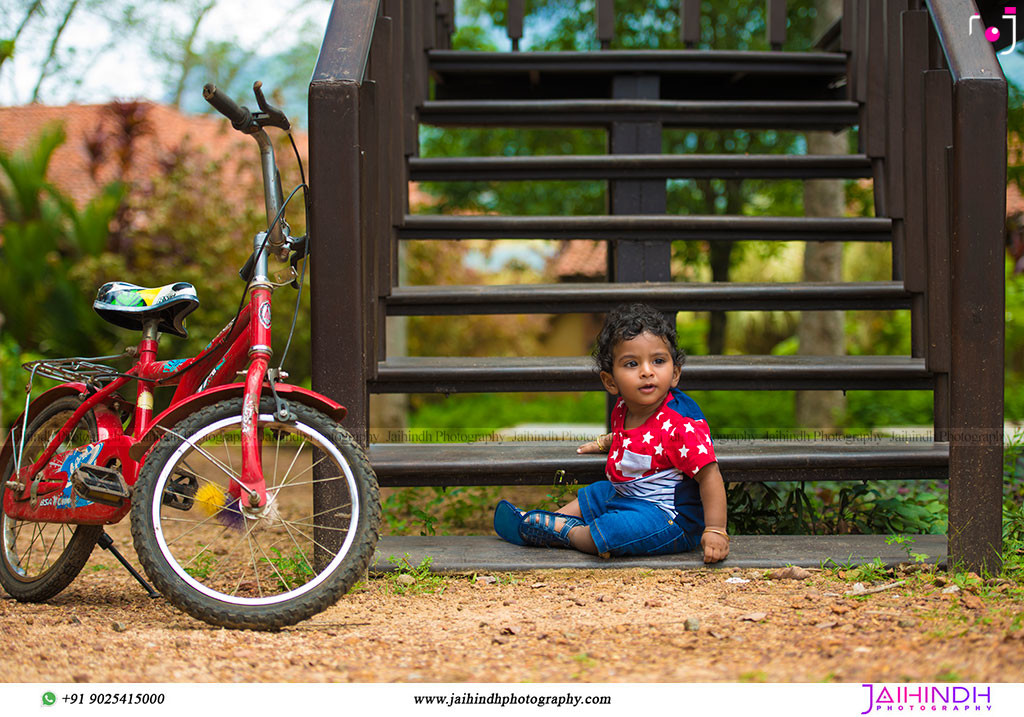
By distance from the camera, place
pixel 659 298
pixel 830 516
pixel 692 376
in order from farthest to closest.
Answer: pixel 830 516 → pixel 659 298 → pixel 692 376

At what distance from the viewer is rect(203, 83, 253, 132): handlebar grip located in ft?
7.48

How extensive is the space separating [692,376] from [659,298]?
1.16ft

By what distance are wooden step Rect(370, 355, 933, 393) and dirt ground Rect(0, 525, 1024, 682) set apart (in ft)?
2.35

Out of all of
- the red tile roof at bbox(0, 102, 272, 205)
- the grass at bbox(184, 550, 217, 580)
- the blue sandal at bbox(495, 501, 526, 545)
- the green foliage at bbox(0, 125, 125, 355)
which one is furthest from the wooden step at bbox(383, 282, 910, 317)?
the red tile roof at bbox(0, 102, 272, 205)

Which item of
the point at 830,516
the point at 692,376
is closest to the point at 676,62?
the point at 692,376

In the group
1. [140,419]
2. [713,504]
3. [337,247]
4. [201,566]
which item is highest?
[337,247]

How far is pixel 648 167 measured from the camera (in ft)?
12.6

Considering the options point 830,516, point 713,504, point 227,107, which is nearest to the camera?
point 227,107

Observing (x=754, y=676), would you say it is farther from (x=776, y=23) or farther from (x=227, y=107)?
(x=776, y=23)

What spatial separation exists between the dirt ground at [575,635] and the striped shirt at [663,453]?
0.85 ft

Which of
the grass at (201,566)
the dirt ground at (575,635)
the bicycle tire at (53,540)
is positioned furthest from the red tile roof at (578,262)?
the dirt ground at (575,635)

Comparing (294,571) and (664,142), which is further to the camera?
(664,142)

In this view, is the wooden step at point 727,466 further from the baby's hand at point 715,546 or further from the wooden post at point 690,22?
the wooden post at point 690,22
